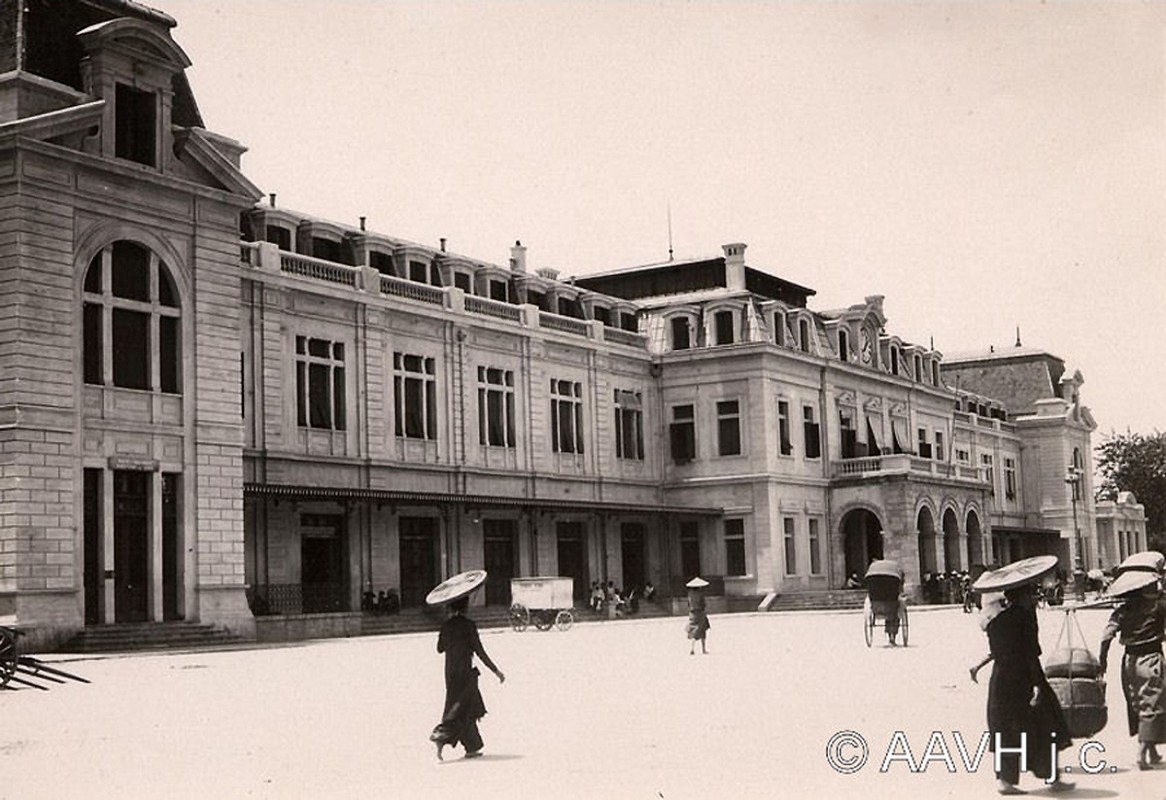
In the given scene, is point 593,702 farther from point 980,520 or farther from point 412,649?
point 980,520

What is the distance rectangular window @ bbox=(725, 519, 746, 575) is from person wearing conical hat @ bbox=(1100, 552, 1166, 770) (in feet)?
126

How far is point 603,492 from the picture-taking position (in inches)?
1880

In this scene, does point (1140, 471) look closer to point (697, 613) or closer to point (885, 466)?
point (885, 466)

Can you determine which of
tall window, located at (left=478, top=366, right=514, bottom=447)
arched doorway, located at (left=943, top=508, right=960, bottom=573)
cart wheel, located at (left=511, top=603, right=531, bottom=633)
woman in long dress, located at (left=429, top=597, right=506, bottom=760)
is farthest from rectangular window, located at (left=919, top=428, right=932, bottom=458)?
woman in long dress, located at (left=429, top=597, right=506, bottom=760)

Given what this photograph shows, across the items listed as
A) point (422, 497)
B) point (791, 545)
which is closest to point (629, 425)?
point (791, 545)

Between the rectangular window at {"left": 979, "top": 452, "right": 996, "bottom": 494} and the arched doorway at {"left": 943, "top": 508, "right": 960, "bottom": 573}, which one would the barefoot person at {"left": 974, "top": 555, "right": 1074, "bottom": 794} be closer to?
the arched doorway at {"left": 943, "top": 508, "right": 960, "bottom": 573}

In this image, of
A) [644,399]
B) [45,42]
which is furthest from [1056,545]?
[45,42]

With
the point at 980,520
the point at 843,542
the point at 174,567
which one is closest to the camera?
the point at 174,567

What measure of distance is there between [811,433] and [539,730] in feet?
132

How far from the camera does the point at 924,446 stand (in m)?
62.8

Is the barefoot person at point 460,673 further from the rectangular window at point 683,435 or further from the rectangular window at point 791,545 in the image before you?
the rectangular window at point 791,545

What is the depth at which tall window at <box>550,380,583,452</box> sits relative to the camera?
1801 inches

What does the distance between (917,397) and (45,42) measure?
42.5 meters

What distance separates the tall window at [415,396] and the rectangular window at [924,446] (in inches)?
1107
